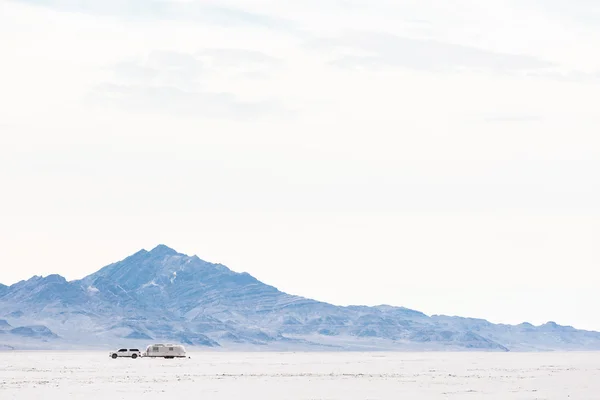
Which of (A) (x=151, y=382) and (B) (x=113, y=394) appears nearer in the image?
(B) (x=113, y=394)

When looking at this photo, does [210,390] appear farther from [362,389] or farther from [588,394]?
[588,394]

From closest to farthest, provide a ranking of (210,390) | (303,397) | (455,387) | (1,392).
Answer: (303,397) → (1,392) → (210,390) → (455,387)

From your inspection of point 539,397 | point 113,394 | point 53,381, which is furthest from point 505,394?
point 53,381

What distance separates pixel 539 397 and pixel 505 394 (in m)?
5.66

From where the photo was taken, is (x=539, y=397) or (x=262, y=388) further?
(x=262, y=388)

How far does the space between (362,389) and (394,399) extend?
14004 millimetres

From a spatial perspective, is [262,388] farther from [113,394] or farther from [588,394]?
[588,394]

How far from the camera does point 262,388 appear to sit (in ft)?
332

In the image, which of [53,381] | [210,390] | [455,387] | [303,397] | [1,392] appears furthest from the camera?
[53,381]

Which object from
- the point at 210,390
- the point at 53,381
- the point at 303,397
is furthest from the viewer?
the point at 53,381

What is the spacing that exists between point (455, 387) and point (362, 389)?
11.1m

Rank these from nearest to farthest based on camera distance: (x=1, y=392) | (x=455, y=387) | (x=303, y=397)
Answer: (x=303, y=397), (x=1, y=392), (x=455, y=387)

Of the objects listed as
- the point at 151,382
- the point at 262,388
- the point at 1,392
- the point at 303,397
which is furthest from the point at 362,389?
the point at 1,392

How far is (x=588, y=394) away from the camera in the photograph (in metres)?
92.5
